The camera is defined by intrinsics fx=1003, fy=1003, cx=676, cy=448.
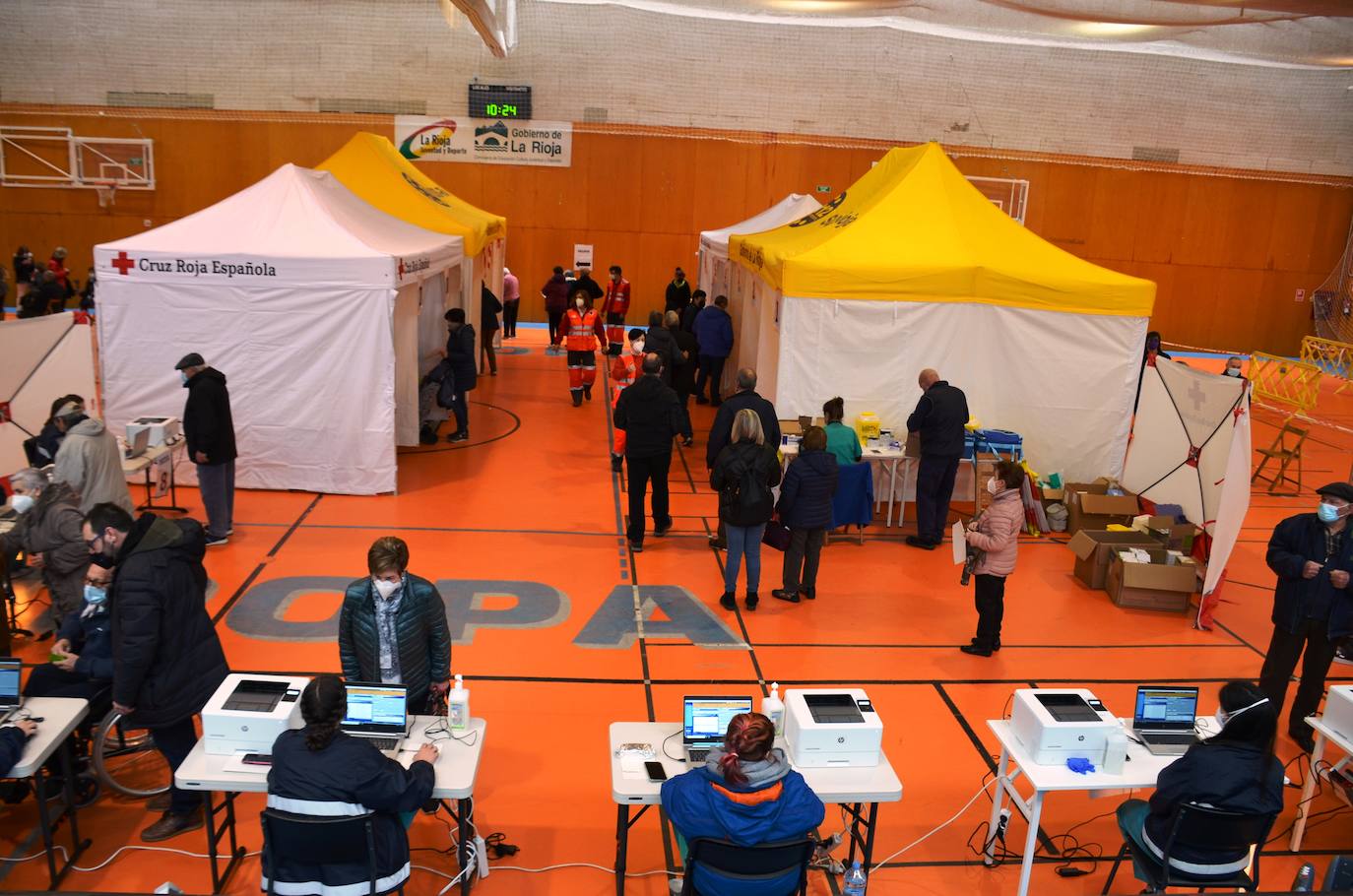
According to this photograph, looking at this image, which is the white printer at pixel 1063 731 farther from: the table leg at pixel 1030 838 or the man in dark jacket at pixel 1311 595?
the man in dark jacket at pixel 1311 595

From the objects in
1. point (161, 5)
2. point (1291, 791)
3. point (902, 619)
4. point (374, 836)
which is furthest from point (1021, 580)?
point (161, 5)

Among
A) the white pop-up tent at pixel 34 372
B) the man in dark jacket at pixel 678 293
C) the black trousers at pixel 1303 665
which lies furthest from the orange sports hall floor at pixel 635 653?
the man in dark jacket at pixel 678 293

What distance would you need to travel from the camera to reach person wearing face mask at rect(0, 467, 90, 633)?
20.3ft

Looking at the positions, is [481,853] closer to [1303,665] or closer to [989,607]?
[989,607]

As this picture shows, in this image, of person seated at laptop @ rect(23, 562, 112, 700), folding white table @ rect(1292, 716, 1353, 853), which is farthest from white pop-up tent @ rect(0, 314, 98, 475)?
folding white table @ rect(1292, 716, 1353, 853)

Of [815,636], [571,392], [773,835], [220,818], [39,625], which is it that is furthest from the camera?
[571,392]

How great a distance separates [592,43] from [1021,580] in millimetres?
16215

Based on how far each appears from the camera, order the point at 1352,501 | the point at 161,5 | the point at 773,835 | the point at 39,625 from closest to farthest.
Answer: the point at 773,835, the point at 1352,501, the point at 39,625, the point at 161,5

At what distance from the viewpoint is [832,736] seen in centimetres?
460

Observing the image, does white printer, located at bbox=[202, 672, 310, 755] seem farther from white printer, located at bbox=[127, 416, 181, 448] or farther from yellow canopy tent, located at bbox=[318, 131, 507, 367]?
yellow canopy tent, located at bbox=[318, 131, 507, 367]

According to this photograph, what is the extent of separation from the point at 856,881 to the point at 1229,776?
165cm

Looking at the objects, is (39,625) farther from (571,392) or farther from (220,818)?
(571,392)

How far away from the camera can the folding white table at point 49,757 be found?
4402 mm

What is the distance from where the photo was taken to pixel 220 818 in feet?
17.0
